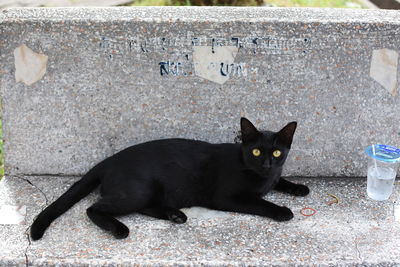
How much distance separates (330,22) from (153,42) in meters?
0.88

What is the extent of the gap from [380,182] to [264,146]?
2.36ft

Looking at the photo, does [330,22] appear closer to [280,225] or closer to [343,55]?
[343,55]

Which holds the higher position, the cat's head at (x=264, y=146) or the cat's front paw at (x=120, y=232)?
the cat's head at (x=264, y=146)

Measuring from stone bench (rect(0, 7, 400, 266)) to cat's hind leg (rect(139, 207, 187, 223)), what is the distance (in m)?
0.04

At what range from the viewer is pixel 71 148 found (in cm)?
283

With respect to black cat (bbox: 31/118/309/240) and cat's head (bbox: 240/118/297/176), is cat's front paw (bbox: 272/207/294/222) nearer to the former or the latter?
black cat (bbox: 31/118/309/240)

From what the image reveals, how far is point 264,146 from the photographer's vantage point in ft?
8.04

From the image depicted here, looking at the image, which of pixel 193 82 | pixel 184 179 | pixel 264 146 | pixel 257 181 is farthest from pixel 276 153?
pixel 193 82

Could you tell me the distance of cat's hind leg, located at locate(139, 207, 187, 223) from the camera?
2467 mm

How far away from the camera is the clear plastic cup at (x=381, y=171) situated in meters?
2.67

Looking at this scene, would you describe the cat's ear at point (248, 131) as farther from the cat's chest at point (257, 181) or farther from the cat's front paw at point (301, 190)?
the cat's front paw at point (301, 190)

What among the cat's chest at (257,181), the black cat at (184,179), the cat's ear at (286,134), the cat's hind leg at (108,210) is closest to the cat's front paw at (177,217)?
the black cat at (184,179)

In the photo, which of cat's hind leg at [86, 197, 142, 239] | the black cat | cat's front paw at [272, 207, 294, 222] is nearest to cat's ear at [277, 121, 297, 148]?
the black cat

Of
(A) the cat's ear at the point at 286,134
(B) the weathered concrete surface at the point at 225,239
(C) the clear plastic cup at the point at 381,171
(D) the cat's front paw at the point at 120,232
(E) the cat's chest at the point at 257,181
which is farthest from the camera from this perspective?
(C) the clear plastic cup at the point at 381,171
